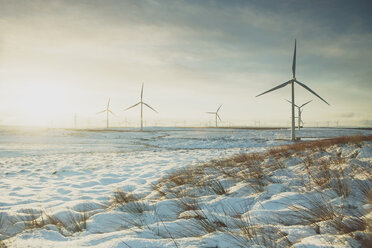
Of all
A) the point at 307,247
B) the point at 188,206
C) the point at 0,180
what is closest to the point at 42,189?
the point at 0,180

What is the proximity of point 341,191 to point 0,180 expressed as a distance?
8.22 meters

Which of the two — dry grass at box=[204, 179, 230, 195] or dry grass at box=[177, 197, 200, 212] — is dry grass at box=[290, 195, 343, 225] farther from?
dry grass at box=[204, 179, 230, 195]

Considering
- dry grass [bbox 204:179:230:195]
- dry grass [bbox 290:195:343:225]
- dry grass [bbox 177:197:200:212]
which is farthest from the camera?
dry grass [bbox 204:179:230:195]

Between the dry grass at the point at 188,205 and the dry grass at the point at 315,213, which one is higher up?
the dry grass at the point at 315,213

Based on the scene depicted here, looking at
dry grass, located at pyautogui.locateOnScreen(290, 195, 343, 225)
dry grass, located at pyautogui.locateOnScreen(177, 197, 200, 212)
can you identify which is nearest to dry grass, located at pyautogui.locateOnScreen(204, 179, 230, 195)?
dry grass, located at pyautogui.locateOnScreen(177, 197, 200, 212)

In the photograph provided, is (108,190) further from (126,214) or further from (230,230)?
(230,230)

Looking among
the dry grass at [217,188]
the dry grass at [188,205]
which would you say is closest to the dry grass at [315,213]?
the dry grass at [188,205]

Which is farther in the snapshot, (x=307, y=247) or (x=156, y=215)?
(x=156, y=215)

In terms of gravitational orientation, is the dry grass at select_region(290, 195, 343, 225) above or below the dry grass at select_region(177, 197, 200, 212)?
above

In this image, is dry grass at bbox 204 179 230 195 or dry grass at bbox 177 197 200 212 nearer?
dry grass at bbox 177 197 200 212

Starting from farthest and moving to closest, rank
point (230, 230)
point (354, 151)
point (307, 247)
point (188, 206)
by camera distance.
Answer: point (354, 151), point (188, 206), point (230, 230), point (307, 247)

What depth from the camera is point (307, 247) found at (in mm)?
1675

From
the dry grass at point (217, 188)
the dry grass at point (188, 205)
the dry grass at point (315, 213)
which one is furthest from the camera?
the dry grass at point (217, 188)

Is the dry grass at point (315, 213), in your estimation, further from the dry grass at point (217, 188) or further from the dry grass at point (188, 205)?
the dry grass at point (217, 188)
